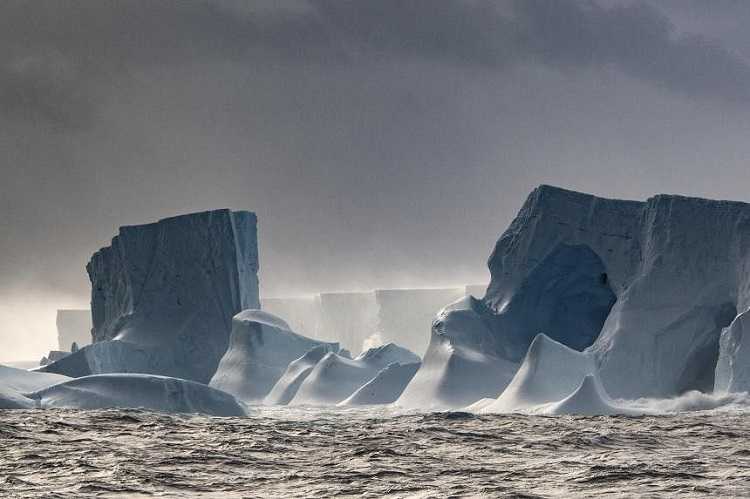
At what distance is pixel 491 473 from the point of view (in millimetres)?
10875

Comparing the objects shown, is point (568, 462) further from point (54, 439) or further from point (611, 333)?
point (611, 333)

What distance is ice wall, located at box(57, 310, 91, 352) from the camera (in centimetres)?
6581

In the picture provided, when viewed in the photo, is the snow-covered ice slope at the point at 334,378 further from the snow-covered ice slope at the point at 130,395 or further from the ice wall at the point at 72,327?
the ice wall at the point at 72,327

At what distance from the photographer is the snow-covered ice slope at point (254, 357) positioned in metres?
30.8

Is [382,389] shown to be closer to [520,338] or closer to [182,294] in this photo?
[520,338]

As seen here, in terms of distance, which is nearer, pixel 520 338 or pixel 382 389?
pixel 520 338

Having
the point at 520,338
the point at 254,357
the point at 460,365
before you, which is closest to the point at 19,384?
the point at 460,365

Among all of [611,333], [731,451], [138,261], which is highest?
[138,261]

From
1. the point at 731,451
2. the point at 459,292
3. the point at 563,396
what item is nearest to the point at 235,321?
the point at 563,396

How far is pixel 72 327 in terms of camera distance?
220 feet

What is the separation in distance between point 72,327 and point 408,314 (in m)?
22.7

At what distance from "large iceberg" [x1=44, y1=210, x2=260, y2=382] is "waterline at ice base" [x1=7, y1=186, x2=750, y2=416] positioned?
0.14 feet

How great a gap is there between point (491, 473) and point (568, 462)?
1.23 metres

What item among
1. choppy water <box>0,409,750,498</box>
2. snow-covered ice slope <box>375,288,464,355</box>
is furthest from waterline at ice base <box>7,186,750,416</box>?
snow-covered ice slope <box>375,288,464,355</box>
